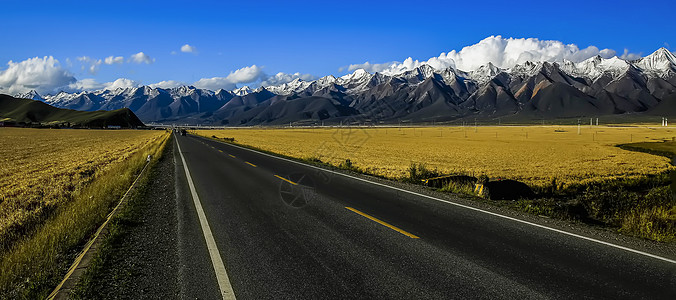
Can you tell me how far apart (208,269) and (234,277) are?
1.98ft

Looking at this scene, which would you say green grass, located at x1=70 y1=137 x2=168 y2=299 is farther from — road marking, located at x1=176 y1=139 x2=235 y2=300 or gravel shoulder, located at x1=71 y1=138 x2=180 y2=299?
road marking, located at x1=176 y1=139 x2=235 y2=300

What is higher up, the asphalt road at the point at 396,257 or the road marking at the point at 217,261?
the road marking at the point at 217,261

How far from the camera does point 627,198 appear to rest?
12789 millimetres

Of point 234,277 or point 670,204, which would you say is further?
point 670,204

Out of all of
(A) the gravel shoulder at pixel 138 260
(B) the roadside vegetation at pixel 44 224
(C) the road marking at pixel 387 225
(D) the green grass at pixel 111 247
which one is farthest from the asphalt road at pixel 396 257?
(B) the roadside vegetation at pixel 44 224

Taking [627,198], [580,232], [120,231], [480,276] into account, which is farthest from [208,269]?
[627,198]

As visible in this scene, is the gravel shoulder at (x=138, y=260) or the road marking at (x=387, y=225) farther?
the road marking at (x=387, y=225)

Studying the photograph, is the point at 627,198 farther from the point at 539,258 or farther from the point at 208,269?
the point at 208,269

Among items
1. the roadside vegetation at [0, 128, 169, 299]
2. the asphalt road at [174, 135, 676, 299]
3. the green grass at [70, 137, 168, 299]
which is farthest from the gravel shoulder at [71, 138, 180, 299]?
the roadside vegetation at [0, 128, 169, 299]

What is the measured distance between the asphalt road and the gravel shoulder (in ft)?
0.93

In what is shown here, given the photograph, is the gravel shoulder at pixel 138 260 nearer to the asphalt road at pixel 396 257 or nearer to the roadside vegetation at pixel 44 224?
the asphalt road at pixel 396 257

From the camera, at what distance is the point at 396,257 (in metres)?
6.61

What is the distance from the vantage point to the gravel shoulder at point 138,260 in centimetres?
539

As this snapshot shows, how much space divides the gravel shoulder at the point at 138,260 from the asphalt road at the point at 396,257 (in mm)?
285
